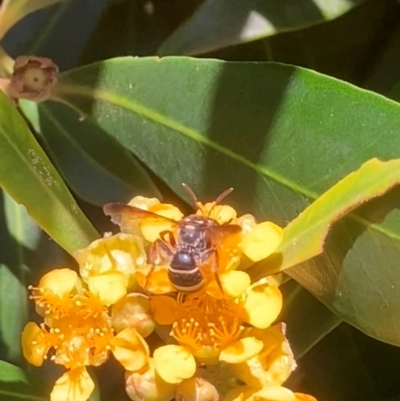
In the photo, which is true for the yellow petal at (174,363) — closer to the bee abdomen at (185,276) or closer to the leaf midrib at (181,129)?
the bee abdomen at (185,276)

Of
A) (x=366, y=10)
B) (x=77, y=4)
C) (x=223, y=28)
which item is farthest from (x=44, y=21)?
(x=366, y=10)

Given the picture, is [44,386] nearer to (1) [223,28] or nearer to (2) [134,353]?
(2) [134,353]

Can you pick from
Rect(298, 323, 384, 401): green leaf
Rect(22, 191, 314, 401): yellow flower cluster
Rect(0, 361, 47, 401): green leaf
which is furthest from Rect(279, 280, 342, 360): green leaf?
Rect(0, 361, 47, 401): green leaf

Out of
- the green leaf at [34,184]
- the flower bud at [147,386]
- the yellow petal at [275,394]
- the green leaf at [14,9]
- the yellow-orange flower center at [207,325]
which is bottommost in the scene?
the yellow petal at [275,394]

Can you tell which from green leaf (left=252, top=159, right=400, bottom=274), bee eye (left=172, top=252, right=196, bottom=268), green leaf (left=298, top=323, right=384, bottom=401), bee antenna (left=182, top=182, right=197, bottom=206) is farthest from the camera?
green leaf (left=298, top=323, right=384, bottom=401)

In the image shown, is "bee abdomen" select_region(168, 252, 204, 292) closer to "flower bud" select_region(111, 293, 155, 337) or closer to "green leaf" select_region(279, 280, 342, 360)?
"flower bud" select_region(111, 293, 155, 337)

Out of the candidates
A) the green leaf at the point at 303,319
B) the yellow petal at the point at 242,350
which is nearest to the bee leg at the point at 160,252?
the yellow petal at the point at 242,350

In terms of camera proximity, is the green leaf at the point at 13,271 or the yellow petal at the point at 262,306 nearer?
the yellow petal at the point at 262,306
